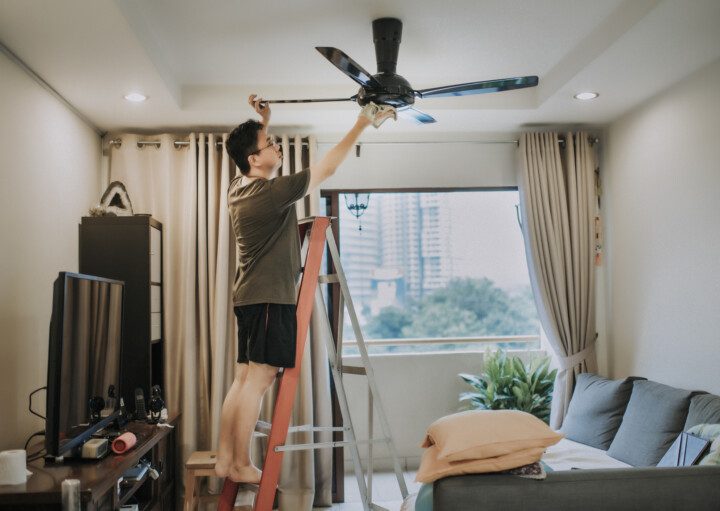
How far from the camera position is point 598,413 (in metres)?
3.81

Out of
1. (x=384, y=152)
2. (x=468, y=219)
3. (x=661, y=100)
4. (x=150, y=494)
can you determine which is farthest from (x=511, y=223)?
(x=150, y=494)

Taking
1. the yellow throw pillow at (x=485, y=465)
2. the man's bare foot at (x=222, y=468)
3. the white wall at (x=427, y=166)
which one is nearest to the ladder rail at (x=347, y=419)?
the man's bare foot at (x=222, y=468)

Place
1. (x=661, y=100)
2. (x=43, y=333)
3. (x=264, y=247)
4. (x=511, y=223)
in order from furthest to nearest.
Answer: (x=511, y=223)
(x=661, y=100)
(x=43, y=333)
(x=264, y=247)

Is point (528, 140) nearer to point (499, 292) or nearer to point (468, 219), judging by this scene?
point (468, 219)

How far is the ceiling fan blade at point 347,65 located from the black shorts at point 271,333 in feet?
3.21

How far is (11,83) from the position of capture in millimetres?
3033

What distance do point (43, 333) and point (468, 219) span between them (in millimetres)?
3209

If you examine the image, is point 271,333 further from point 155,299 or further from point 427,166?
point 427,166

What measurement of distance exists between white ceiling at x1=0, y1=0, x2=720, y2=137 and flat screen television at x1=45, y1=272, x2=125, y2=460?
1.05 m

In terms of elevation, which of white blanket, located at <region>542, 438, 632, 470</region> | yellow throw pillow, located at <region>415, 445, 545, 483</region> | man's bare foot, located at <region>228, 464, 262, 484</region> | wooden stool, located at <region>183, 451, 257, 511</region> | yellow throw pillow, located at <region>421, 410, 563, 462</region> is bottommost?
wooden stool, located at <region>183, 451, 257, 511</region>

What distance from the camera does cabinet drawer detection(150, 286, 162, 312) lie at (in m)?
3.92

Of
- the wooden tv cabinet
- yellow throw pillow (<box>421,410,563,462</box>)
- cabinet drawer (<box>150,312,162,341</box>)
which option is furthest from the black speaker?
yellow throw pillow (<box>421,410,563,462</box>)

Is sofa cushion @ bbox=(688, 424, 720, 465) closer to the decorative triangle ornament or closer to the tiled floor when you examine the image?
the tiled floor

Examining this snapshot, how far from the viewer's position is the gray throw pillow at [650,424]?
326 cm
